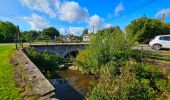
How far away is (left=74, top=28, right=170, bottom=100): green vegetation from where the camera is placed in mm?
7118

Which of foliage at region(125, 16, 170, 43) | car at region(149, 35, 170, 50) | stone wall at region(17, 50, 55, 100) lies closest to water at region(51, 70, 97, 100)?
stone wall at region(17, 50, 55, 100)

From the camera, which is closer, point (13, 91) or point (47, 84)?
point (13, 91)

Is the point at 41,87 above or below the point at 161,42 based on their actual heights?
below

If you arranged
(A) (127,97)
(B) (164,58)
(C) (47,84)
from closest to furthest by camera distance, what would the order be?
(C) (47,84) → (A) (127,97) → (B) (164,58)

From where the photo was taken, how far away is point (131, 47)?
16.9 meters

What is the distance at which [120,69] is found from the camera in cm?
1204

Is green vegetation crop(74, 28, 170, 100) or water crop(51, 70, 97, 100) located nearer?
green vegetation crop(74, 28, 170, 100)

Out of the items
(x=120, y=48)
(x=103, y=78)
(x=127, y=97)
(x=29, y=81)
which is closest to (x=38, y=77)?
(x=29, y=81)

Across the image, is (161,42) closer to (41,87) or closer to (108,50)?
(108,50)

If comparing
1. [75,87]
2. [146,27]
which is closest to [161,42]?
[75,87]

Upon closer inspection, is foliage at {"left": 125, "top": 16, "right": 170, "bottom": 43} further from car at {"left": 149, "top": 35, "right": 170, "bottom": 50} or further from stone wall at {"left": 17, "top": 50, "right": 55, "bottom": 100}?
stone wall at {"left": 17, "top": 50, "right": 55, "bottom": 100}

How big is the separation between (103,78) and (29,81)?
269 cm

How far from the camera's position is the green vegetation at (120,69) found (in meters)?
7.12

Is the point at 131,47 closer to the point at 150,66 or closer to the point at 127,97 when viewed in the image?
the point at 150,66
